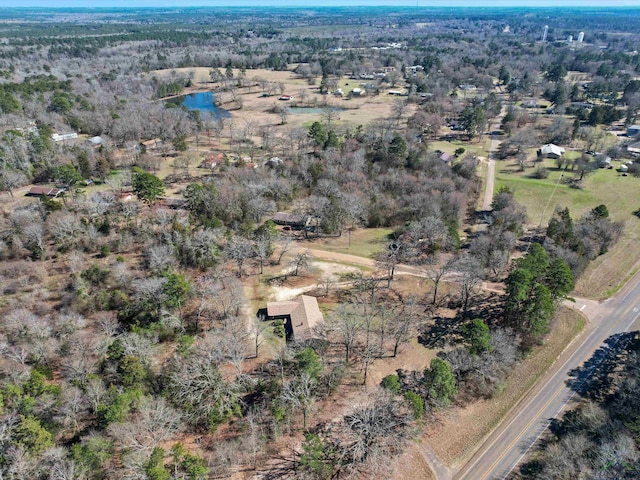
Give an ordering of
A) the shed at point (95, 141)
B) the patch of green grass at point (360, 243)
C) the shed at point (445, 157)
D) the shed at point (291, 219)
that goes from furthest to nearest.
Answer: the shed at point (95, 141)
the shed at point (445, 157)
the shed at point (291, 219)
the patch of green grass at point (360, 243)

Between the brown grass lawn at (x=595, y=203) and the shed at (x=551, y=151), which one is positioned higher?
the shed at (x=551, y=151)

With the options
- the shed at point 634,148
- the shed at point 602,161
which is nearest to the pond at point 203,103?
the shed at point 602,161

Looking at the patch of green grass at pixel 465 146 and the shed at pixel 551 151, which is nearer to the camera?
the shed at pixel 551 151

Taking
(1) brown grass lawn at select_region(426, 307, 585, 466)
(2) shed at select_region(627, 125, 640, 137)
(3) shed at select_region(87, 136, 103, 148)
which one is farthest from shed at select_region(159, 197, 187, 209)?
(2) shed at select_region(627, 125, 640, 137)

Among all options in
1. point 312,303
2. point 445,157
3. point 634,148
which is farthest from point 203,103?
point 634,148

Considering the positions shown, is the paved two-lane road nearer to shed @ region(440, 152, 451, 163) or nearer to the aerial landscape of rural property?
the aerial landscape of rural property

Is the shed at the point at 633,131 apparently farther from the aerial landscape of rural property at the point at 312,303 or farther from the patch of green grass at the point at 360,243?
the patch of green grass at the point at 360,243

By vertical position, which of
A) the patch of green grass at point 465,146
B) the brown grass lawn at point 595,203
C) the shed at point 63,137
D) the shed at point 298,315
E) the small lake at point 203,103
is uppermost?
the shed at point 63,137

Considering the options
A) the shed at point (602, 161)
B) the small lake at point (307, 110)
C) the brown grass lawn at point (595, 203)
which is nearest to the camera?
the brown grass lawn at point (595, 203)
